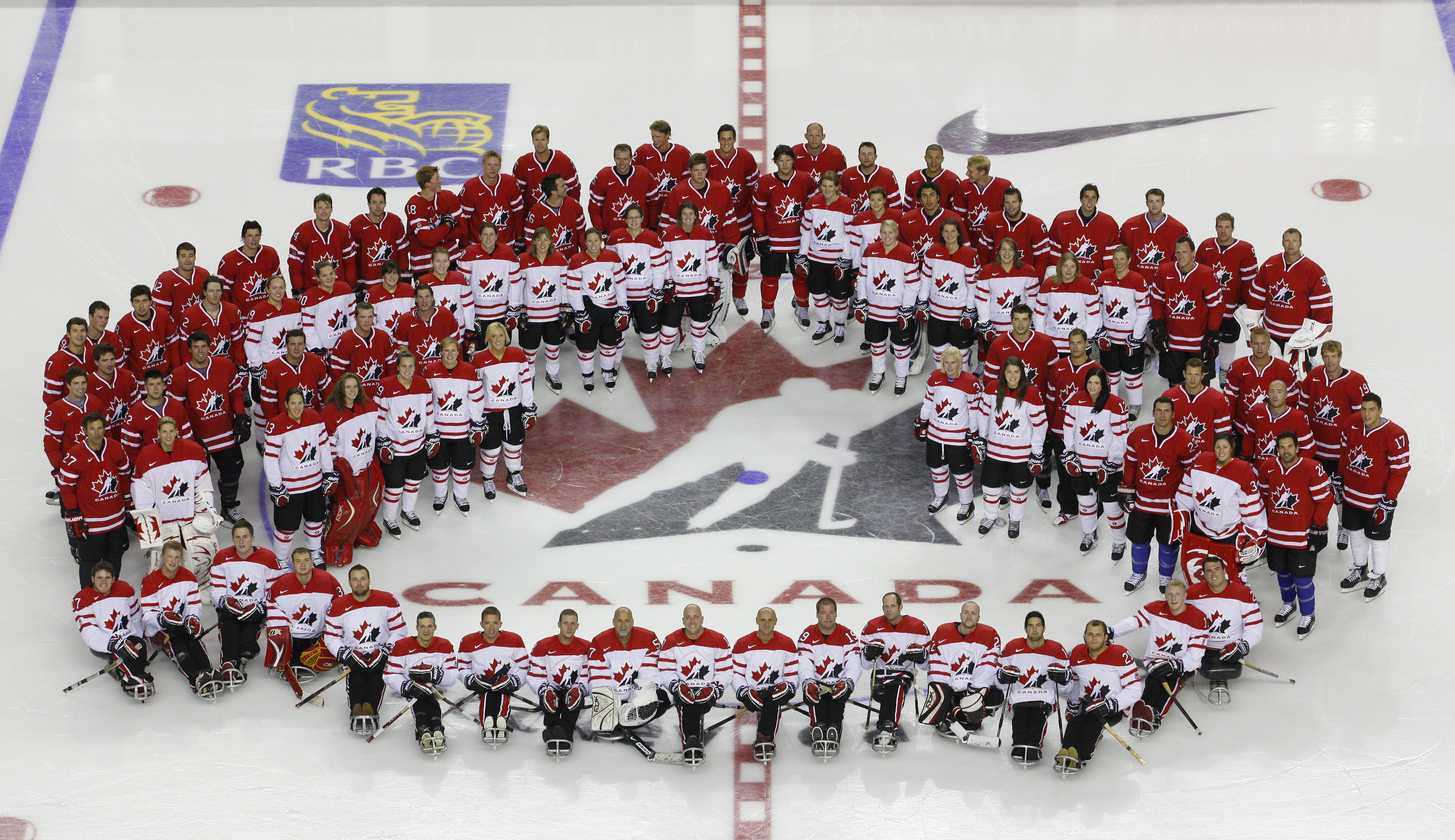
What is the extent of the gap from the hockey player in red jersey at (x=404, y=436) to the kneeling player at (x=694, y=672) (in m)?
2.33

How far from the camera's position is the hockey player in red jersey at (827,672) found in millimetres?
9977

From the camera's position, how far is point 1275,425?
11.0m

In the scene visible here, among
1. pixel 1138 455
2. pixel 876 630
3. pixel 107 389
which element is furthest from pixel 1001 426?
pixel 107 389

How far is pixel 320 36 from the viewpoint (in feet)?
58.0

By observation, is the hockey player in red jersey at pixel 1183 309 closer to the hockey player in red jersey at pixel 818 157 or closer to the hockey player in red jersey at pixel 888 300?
the hockey player in red jersey at pixel 888 300

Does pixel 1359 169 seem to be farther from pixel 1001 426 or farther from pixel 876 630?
pixel 876 630

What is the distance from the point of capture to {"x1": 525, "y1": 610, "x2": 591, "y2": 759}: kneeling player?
998 cm

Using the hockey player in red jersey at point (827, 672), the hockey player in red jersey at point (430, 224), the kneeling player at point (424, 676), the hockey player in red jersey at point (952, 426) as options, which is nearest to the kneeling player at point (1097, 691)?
the hockey player in red jersey at point (827, 672)

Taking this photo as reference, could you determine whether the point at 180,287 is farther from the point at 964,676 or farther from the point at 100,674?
the point at 964,676

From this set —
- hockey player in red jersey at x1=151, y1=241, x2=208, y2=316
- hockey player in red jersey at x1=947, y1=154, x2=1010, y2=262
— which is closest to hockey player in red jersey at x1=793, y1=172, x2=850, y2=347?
hockey player in red jersey at x1=947, y1=154, x2=1010, y2=262

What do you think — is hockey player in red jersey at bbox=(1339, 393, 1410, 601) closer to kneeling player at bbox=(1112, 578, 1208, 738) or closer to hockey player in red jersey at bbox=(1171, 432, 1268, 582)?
Result: hockey player in red jersey at bbox=(1171, 432, 1268, 582)

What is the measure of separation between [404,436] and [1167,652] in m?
4.56

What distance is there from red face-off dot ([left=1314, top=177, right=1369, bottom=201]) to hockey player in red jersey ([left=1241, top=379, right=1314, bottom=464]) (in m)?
4.36

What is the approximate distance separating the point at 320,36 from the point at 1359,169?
9.17m
